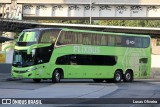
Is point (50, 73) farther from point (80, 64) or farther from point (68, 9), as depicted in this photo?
point (68, 9)

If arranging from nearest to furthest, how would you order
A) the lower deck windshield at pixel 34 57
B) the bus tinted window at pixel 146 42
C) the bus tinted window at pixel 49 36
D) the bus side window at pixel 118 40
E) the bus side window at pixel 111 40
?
the lower deck windshield at pixel 34 57
the bus tinted window at pixel 49 36
the bus side window at pixel 111 40
the bus side window at pixel 118 40
the bus tinted window at pixel 146 42

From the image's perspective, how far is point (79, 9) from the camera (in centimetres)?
6719

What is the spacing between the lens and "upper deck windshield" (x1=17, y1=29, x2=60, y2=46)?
29.1 meters

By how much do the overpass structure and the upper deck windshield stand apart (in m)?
35.7

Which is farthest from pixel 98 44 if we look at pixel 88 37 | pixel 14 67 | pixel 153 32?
pixel 153 32

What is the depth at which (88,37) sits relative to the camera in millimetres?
31625

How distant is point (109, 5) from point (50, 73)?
3824 cm

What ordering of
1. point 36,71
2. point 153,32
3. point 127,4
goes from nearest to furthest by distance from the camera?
point 36,71 < point 127,4 < point 153,32

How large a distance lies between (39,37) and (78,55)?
10.8ft

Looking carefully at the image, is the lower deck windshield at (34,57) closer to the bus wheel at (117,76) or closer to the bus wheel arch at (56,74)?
the bus wheel arch at (56,74)

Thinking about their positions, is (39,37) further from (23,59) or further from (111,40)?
(111,40)

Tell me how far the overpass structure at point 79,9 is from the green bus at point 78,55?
102ft

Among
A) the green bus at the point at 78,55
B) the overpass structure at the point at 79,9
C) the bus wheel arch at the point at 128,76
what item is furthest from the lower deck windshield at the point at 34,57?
the overpass structure at the point at 79,9

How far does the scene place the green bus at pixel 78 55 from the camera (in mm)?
29234
